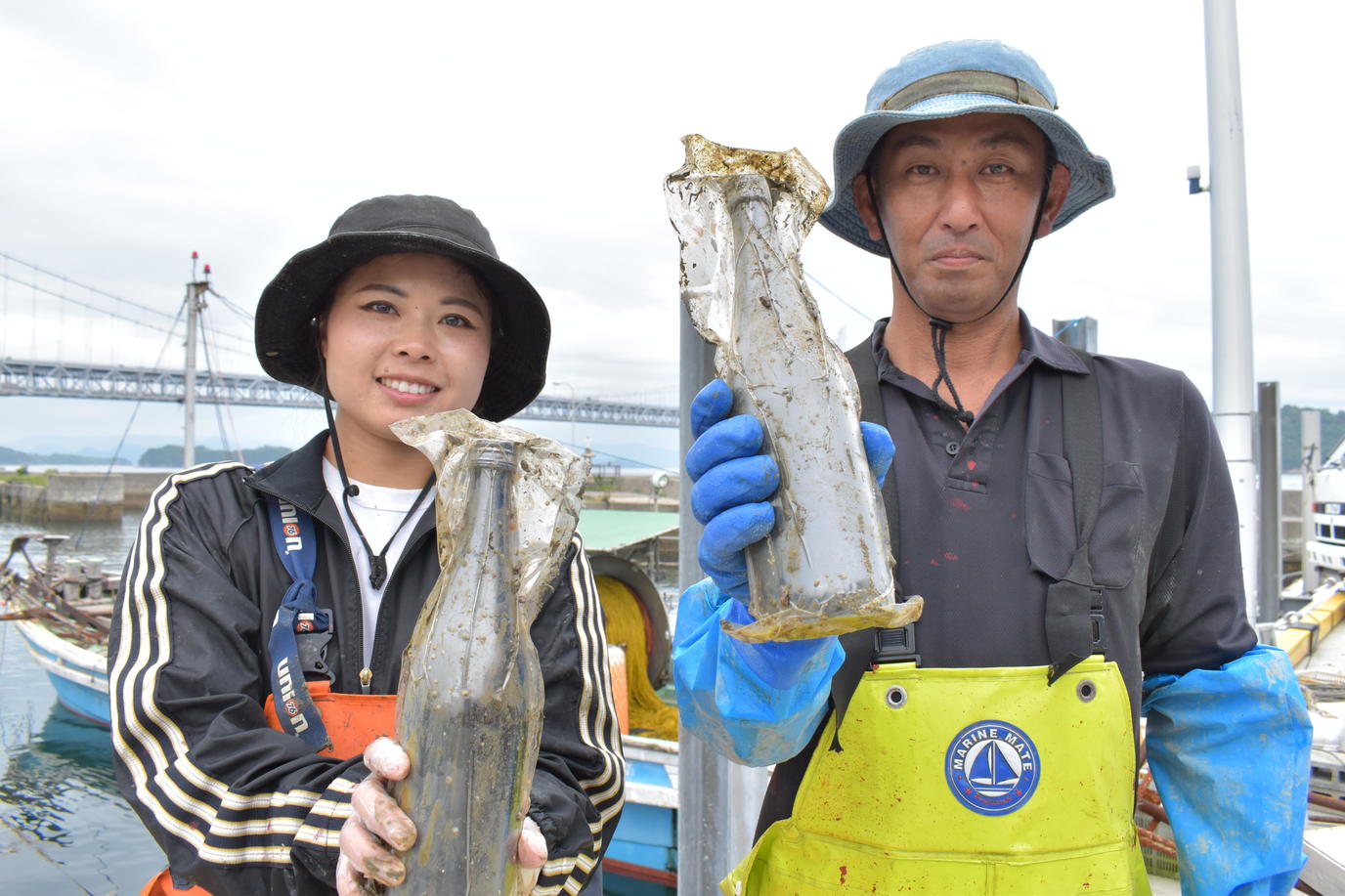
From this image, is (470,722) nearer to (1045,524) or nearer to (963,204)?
(1045,524)

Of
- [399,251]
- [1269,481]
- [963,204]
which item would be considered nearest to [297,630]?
[399,251]

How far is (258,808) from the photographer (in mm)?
1584

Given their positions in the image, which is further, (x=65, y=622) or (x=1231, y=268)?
(x=65, y=622)

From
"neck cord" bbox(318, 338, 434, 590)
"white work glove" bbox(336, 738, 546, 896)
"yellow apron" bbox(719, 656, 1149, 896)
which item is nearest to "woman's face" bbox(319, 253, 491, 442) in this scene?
"neck cord" bbox(318, 338, 434, 590)

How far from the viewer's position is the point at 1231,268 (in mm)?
5691

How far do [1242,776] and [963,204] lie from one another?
63.6 inches

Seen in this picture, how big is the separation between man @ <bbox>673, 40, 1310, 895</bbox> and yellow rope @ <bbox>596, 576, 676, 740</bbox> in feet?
31.5

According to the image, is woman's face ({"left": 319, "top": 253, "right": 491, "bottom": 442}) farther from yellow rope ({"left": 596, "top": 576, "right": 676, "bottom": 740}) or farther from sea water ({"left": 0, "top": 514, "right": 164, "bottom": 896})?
sea water ({"left": 0, "top": 514, "right": 164, "bottom": 896})

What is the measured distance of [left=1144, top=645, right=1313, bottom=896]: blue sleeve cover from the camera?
2.02m

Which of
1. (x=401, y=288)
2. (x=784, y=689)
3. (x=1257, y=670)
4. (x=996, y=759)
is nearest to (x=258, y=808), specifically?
(x=784, y=689)

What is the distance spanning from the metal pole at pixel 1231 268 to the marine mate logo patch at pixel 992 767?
15.5ft

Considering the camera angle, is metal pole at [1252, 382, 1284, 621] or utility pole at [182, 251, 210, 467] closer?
metal pole at [1252, 382, 1284, 621]

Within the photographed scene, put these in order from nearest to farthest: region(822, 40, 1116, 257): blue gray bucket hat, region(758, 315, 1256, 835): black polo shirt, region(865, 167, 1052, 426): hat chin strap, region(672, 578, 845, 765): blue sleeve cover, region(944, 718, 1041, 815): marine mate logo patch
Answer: region(672, 578, 845, 765): blue sleeve cover
region(944, 718, 1041, 815): marine mate logo patch
region(758, 315, 1256, 835): black polo shirt
region(822, 40, 1116, 257): blue gray bucket hat
region(865, 167, 1052, 426): hat chin strap

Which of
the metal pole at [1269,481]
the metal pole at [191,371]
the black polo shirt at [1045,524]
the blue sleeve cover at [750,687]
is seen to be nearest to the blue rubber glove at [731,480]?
the blue sleeve cover at [750,687]
